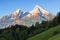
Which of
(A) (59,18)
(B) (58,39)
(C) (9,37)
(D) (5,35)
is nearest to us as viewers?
(B) (58,39)

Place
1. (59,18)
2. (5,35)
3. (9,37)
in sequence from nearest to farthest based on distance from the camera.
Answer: (9,37) → (5,35) → (59,18)

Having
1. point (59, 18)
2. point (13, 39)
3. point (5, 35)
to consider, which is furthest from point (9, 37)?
point (59, 18)

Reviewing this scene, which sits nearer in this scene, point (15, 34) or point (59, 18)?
point (15, 34)

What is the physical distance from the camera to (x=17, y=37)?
444ft

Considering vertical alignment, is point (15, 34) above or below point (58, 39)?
above

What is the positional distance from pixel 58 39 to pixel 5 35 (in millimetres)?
83954

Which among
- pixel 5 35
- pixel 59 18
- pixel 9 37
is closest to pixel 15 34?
pixel 5 35

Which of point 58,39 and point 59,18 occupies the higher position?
point 59,18

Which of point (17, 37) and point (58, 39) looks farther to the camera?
point (17, 37)

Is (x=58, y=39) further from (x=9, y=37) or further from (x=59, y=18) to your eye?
(x=59, y=18)

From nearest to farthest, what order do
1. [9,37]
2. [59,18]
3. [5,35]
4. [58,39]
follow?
[58,39] < [9,37] < [5,35] < [59,18]

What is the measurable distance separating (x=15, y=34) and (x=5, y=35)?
7.33 m

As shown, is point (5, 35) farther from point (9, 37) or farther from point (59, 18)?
point (59, 18)

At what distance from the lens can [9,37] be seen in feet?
423
